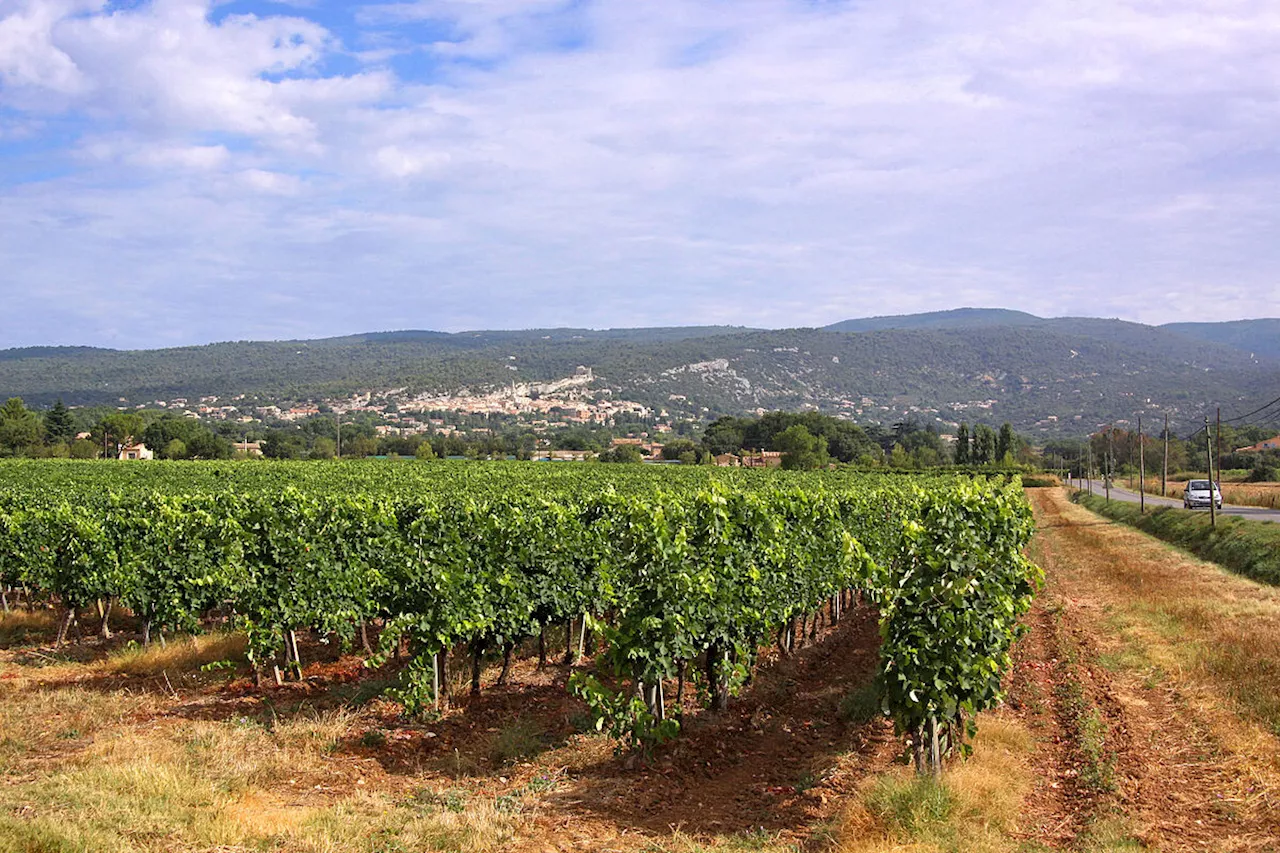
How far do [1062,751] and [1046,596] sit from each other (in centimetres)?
1342

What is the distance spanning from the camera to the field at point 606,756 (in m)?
7.75

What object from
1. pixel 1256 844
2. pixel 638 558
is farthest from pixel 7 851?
pixel 1256 844

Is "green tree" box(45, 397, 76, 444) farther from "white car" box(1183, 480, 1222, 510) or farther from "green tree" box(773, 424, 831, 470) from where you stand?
"white car" box(1183, 480, 1222, 510)

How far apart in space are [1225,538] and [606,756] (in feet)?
94.4

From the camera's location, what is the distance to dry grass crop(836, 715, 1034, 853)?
7496 millimetres

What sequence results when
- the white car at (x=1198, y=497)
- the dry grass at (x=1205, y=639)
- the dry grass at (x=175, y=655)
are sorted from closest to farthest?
the dry grass at (x=1205, y=639) → the dry grass at (x=175, y=655) → the white car at (x=1198, y=497)

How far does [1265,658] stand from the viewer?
1361 centimetres

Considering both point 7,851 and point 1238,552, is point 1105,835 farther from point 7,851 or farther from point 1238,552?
point 1238,552

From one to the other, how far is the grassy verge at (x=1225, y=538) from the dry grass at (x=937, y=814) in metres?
19.8

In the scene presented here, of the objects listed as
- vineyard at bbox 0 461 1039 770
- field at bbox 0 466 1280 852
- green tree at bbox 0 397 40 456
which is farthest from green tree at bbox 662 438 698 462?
field at bbox 0 466 1280 852

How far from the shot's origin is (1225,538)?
3130 cm

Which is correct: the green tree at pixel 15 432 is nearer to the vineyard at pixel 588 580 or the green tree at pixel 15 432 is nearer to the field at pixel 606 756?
the vineyard at pixel 588 580

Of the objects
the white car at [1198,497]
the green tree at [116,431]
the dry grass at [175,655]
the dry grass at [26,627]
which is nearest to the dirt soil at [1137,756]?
the dry grass at [175,655]

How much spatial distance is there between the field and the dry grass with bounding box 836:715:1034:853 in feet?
0.08
